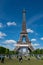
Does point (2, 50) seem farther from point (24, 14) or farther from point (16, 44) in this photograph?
point (24, 14)

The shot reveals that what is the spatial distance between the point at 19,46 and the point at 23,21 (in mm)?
14709

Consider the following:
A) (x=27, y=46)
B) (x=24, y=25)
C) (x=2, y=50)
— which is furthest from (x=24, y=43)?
(x=2, y=50)

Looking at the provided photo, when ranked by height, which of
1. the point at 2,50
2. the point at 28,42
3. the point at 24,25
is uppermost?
the point at 24,25

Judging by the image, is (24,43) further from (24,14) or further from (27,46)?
(24,14)

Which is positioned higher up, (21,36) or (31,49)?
(21,36)

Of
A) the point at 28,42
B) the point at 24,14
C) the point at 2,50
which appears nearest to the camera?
the point at 2,50

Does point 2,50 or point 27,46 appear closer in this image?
point 2,50

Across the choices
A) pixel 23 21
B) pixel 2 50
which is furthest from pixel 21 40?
pixel 2 50

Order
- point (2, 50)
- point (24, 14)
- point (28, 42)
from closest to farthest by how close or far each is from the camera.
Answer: point (2, 50) < point (28, 42) < point (24, 14)

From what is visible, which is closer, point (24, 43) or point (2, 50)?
point (2, 50)

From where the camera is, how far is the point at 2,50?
102812 mm

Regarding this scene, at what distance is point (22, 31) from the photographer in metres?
131

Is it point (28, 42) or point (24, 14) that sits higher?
point (24, 14)

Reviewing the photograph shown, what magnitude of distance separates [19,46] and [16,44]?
10.5 ft
